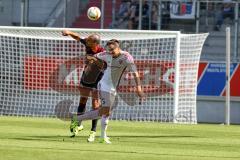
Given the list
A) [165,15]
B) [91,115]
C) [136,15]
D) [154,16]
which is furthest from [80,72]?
[91,115]

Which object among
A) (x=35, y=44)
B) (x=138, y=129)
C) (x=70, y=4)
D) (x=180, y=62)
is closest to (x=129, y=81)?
(x=180, y=62)

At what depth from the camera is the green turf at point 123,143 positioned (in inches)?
487

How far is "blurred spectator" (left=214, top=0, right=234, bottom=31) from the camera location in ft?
98.4

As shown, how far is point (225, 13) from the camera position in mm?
30125

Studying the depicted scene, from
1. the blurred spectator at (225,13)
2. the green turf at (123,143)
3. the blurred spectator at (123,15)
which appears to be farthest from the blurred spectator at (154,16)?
the green turf at (123,143)

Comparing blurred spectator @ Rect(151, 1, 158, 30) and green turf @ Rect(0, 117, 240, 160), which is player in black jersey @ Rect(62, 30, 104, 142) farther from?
blurred spectator @ Rect(151, 1, 158, 30)

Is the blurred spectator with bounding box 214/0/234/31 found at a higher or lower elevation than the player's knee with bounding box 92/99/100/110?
higher

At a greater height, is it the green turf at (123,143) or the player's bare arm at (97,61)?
the player's bare arm at (97,61)

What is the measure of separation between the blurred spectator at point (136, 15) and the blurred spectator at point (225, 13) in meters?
2.59

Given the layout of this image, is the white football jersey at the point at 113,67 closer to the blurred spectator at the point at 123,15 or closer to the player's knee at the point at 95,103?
the player's knee at the point at 95,103

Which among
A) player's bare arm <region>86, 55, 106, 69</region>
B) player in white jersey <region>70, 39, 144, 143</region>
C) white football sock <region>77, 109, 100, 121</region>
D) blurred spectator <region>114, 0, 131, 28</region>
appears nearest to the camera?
player in white jersey <region>70, 39, 144, 143</region>

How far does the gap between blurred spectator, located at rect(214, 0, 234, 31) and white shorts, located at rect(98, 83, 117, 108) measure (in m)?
15.3

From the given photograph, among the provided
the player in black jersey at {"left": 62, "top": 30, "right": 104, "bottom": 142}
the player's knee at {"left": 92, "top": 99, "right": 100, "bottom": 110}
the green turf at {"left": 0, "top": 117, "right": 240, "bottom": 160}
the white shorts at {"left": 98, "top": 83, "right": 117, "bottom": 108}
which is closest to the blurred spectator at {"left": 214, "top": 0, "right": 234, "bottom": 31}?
the green turf at {"left": 0, "top": 117, "right": 240, "bottom": 160}

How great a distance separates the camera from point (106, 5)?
107 feet
